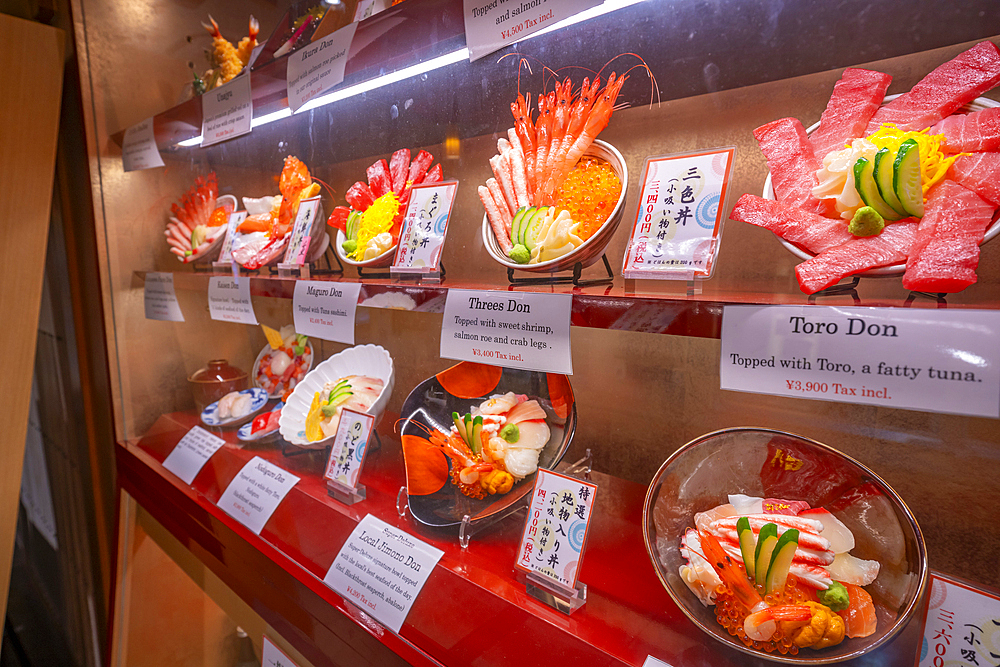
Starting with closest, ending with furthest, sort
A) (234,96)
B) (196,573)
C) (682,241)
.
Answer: (682,241), (234,96), (196,573)

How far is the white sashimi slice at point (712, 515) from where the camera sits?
31.4 inches

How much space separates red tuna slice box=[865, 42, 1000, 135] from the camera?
0.62 metres

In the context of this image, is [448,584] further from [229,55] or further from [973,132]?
[229,55]

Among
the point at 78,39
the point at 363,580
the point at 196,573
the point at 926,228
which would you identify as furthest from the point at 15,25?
the point at 926,228

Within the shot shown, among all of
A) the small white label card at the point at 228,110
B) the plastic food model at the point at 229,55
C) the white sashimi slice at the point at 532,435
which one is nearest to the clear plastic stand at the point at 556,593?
the white sashimi slice at the point at 532,435

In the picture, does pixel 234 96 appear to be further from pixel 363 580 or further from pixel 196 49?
pixel 363 580

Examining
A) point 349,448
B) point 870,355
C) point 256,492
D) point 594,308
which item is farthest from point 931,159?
point 256,492

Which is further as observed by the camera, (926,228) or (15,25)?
(15,25)

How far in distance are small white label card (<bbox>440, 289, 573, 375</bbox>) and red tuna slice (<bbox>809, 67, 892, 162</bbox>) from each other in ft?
1.36

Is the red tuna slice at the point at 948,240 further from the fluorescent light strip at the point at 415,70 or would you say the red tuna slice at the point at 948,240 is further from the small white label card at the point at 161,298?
the small white label card at the point at 161,298

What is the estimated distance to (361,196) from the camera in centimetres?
127

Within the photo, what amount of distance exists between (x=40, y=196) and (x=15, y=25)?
1.57ft

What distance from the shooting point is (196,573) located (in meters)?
1.43

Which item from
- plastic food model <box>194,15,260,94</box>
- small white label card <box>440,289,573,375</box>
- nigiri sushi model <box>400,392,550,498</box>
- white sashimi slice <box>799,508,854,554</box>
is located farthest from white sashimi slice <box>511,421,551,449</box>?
plastic food model <box>194,15,260,94</box>
